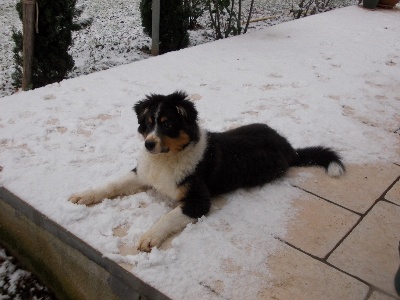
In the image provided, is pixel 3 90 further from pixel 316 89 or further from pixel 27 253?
pixel 316 89

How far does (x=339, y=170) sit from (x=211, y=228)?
4.38ft

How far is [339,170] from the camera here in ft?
11.0

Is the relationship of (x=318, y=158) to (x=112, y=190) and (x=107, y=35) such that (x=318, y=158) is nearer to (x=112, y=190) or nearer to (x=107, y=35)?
(x=112, y=190)

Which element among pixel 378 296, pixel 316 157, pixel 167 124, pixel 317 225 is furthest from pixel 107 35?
pixel 378 296

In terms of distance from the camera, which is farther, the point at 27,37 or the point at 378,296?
the point at 27,37

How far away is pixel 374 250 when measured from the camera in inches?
103

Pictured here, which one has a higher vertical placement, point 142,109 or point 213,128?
point 142,109

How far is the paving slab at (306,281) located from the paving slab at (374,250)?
0.09 metres

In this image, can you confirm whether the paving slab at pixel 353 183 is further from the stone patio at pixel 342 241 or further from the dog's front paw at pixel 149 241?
the dog's front paw at pixel 149 241

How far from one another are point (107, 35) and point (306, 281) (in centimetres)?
747

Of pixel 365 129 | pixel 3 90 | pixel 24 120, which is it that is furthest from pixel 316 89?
pixel 3 90

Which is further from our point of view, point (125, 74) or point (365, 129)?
point (125, 74)

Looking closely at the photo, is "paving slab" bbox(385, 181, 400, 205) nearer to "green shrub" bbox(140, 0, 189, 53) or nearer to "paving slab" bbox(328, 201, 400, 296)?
"paving slab" bbox(328, 201, 400, 296)

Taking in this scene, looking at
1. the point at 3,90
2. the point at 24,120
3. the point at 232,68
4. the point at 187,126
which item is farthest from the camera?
the point at 3,90
